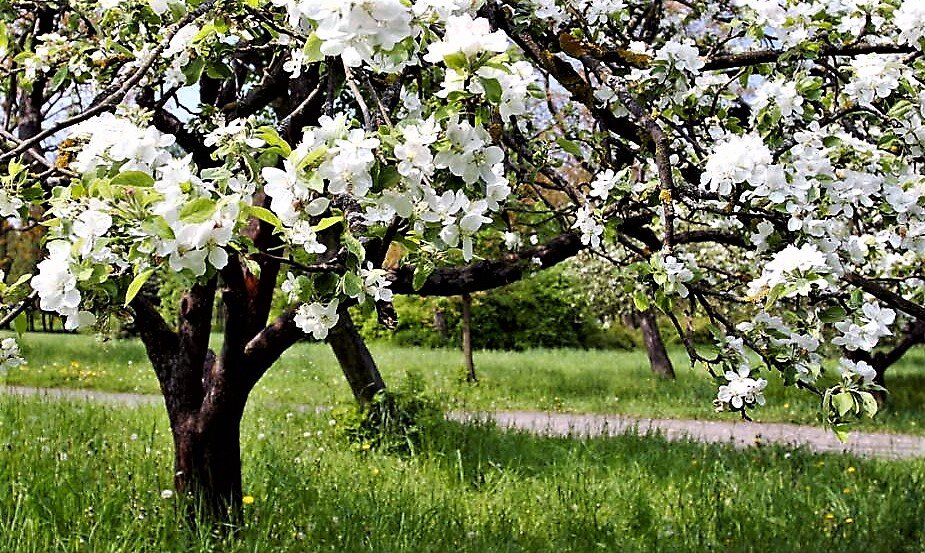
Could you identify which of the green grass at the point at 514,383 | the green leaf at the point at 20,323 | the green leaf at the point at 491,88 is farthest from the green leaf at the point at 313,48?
the green grass at the point at 514,383

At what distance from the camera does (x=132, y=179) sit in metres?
1.11

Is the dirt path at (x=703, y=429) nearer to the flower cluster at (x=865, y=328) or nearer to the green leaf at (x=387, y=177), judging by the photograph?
the flower cluster at (x=865, y=328)

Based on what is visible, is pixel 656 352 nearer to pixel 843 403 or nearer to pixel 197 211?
pixel 843 403

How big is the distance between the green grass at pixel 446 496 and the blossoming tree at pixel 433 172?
1.26ft

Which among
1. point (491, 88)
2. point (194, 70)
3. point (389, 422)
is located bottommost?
point (389, 422)

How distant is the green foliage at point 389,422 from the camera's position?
17.1 ft

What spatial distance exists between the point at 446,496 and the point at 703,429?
4738 millimetres

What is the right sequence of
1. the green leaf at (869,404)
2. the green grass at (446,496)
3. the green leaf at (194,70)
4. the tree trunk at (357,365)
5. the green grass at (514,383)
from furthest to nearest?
1. the green grass at (514,383)
2. the tree trunk at (357,365)
3. the green grass at (446,496)
4. the green leaf at (194,70)
5. the green leaf at (869,404)

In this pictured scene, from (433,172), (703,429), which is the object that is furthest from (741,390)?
(703,429)

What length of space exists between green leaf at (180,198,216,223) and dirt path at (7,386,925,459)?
18.9 feet

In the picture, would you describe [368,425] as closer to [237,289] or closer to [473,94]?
[237,289]

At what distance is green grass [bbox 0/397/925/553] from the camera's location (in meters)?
3.15

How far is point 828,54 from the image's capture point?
2.20 m

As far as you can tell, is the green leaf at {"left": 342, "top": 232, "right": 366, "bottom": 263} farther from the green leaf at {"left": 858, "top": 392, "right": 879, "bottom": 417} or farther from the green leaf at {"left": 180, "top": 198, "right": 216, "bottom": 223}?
the green leaf at {"left": 858, "top": 392, "right": 879, "bottom": 417}
